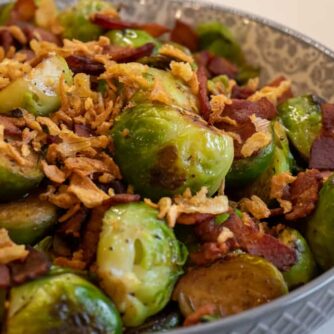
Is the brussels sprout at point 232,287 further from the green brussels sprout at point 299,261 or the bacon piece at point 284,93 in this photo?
the bacon piece at point 284,93

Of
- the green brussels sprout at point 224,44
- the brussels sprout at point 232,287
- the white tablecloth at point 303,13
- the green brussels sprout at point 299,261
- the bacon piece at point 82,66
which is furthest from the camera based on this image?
the white tablecloth at point 303,13

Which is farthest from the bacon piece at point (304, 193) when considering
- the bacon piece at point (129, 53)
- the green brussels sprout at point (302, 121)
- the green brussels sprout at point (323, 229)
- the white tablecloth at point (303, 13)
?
the white tablecloth at point (303, 13)

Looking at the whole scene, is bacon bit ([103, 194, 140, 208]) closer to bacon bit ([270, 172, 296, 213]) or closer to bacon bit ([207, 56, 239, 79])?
bacon bit ([270, 172, 296, 213])

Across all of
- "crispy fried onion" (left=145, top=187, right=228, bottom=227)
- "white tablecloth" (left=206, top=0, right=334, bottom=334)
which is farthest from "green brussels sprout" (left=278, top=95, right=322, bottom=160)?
"white tablecloth" (left=206, top=0, right=334, bottom=334)

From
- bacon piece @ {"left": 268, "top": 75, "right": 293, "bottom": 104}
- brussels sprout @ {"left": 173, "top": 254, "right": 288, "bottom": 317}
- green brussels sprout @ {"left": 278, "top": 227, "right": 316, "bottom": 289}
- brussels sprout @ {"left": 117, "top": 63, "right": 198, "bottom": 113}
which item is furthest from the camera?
bacon piece @ {"left": 268, "top": 75, "right": 293, "bottom": 104}

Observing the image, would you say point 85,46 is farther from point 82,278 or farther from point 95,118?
point 82,278
